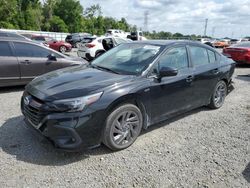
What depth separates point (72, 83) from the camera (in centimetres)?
378

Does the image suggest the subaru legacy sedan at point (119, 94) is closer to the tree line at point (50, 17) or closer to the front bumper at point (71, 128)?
the front bumper at point (71, 128)

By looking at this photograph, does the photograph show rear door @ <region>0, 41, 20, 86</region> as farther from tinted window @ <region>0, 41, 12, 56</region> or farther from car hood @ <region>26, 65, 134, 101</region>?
car hood @ <region>26, 65, 134, 101</region>

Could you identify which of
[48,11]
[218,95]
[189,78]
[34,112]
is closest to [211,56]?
[218,95]

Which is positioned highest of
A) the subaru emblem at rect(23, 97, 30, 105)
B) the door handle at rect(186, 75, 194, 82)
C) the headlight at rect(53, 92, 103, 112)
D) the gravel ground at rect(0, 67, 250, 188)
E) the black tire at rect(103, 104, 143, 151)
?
the door handle at rect(186, 75, 194, 82)

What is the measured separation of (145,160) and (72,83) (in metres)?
1.51

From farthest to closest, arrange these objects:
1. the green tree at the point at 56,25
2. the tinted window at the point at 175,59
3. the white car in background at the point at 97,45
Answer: the green tree at the point at 56,25 < the white car in background at the point at 97,45 < the tinted window at the point at 175,59

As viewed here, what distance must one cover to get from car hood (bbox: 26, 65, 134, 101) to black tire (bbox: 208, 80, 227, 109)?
258 centimetres

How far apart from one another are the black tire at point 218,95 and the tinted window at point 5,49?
17.0 feet

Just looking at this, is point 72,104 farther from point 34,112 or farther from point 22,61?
point 22,61

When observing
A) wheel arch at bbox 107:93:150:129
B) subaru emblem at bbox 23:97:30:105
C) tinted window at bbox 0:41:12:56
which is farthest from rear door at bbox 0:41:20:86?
wheel arch at bbox 107:93:150:129

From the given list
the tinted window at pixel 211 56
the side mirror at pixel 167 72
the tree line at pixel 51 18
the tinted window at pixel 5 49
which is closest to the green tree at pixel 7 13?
the tree line at pixel 51 18

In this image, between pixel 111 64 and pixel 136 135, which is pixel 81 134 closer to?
pixel 136 135

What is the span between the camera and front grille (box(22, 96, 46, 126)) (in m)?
3.48

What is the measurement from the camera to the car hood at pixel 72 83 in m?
3.50
